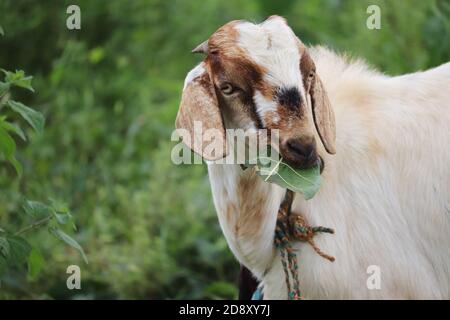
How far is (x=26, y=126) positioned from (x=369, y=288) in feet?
11.5

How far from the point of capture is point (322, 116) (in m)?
3.18

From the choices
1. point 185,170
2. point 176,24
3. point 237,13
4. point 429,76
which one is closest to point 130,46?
point 176,24

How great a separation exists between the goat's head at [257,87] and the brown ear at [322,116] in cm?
6

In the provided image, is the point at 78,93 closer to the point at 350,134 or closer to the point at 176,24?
the point at 176,24

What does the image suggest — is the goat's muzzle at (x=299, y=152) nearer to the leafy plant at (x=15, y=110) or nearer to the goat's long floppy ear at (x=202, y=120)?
the goat's long floppy ear at (x=202, y=120)

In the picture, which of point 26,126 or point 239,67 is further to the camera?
point 26,126

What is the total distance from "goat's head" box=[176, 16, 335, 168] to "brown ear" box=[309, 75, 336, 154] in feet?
0.21

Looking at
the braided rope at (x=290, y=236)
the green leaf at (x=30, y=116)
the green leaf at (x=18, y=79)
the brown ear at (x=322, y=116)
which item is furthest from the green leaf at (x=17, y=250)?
the brown ear at (x=322, y=116)

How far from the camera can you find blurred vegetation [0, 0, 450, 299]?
509 cm

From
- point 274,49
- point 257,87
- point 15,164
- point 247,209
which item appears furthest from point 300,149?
point 15,164

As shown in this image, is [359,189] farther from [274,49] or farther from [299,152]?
[274,49]

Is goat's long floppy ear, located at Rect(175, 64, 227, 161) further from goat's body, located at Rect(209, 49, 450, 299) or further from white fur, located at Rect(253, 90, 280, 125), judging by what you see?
goat's body, located at Rect(209, 49, 450, 299)

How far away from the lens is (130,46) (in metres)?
7.02

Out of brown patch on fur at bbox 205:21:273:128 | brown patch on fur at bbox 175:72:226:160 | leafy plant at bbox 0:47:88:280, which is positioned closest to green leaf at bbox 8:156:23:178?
leafy plant at bbox 0:47:88:280
